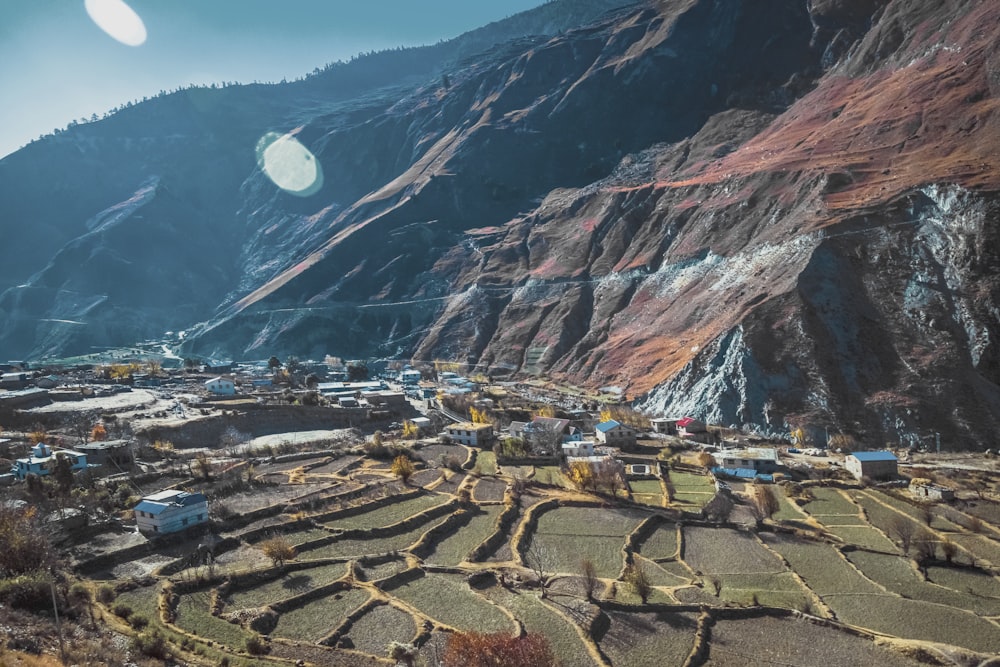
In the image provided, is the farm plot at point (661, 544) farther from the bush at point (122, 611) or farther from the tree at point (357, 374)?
the tree at point (357, 374)

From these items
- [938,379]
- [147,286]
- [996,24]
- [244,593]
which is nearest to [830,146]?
[996,24]

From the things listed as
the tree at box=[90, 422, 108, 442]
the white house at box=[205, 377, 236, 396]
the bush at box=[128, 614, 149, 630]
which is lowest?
the bush at box=[128, 614, 149, 630]

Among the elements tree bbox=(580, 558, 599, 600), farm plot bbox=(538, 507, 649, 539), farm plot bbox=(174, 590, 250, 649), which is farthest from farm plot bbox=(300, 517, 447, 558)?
tree bbox=(580, 558, 599, 600)

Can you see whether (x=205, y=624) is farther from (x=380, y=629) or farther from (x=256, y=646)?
(x=380, y=629)

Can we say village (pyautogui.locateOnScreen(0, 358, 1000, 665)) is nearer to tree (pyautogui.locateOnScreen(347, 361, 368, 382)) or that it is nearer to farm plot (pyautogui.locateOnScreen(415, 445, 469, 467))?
farm plot (pyautogui.locateOnScreen(415, 445, 469, 467))

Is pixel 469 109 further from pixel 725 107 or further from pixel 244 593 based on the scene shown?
pixel 244 593

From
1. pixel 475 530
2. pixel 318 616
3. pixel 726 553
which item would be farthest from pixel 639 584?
pixel 318 616
